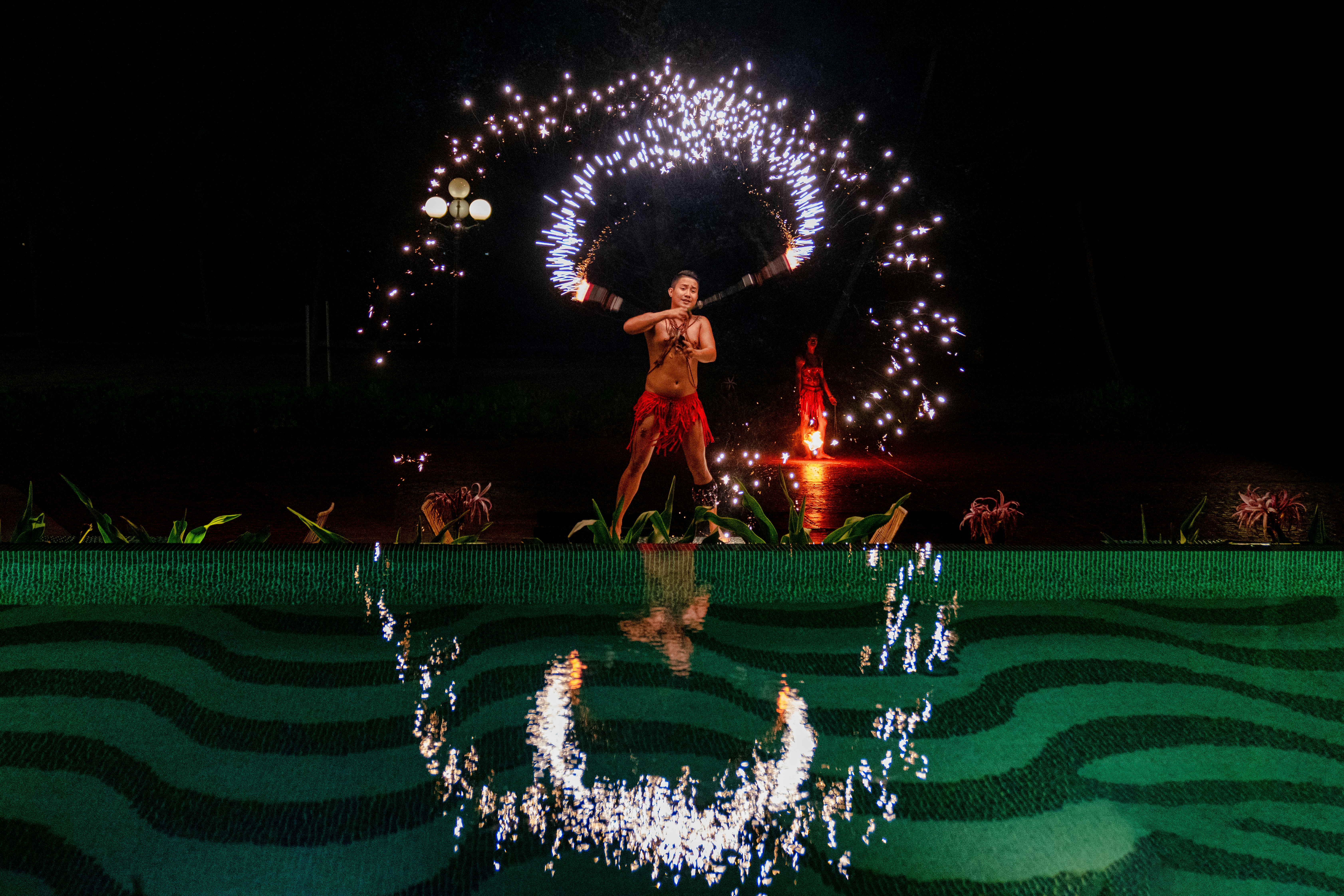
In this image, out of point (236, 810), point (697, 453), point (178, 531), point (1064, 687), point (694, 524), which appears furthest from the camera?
point (697, 453)

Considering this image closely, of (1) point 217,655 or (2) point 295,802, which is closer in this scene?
(2) point 295,802

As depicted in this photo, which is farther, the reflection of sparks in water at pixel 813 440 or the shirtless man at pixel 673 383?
the reflection of sparks in water at pixel 813 440

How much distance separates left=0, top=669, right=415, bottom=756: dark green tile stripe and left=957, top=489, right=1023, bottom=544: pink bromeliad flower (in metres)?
2.65

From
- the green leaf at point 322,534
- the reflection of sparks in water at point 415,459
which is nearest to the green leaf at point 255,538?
the green leaf at point 322,534

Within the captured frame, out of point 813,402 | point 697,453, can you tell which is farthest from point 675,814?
point 813,402

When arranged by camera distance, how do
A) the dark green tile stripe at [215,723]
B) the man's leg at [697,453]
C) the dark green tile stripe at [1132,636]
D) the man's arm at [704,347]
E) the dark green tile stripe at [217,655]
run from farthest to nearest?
the man's leg at [697,453] → the man's arm at [704,347] → the dark green tile stripe at [1132,636] → the dark green tile stripe at [217,655] → the dark green tile stripe at [215,723]

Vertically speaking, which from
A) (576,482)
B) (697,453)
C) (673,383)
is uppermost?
(673,383)

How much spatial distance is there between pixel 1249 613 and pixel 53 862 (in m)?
2.87

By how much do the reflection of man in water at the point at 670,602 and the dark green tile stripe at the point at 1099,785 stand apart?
2.60 feet

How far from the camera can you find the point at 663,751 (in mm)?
1979

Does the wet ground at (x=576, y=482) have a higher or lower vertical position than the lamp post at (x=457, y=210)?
lower

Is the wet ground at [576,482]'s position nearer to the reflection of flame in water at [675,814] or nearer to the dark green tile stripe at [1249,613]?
the dark green tile stripe at [1249,613]

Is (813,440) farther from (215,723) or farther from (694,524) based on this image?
(215,723)

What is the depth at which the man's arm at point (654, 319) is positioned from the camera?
5395 millimetres
